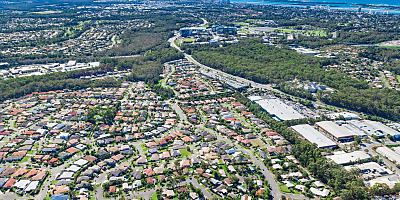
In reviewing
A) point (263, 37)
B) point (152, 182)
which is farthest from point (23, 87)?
point (263, 37)

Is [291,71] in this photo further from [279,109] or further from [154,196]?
[154,196]

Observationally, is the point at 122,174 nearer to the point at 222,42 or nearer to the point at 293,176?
the point at 293,176

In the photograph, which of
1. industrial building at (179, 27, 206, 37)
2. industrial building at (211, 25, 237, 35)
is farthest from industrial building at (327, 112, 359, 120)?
industrial building at (179, 27, 206, 37)

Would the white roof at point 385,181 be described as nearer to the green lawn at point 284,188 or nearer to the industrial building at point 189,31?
the green lawn at point 284,188

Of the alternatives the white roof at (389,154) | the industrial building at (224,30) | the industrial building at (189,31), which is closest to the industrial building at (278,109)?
the white roof at (389,154)

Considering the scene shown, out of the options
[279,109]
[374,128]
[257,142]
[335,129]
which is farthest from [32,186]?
[374,128]

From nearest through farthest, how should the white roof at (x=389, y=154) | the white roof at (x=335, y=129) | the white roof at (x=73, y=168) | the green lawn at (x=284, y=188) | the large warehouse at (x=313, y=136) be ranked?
the green lawn at (x=284, y=188) < the white roof at (x=73, y=168) < the white roof at (x=389, y=154) < the large warehouse at (x=313, y=136) < the white roof at (x=335, y=129)
